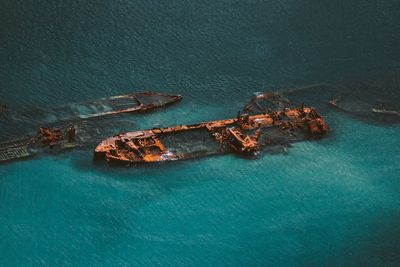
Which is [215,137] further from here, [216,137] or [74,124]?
[74,124]

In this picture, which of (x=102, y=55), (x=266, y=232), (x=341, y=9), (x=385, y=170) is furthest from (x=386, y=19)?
(x=266, y=232)

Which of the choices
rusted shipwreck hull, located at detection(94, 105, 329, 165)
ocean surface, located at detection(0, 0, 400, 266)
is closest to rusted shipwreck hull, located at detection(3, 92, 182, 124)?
ocean surface, located at detection(0, 0, 400, 266)

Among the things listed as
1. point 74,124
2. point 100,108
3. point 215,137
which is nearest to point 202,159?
point 215,137

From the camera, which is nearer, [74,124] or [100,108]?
[74,124]

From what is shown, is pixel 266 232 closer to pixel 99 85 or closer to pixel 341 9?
pixel 99 85

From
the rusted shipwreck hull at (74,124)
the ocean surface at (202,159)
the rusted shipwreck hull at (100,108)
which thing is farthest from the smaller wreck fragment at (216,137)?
the rusted shipwreck hull at (100,108)

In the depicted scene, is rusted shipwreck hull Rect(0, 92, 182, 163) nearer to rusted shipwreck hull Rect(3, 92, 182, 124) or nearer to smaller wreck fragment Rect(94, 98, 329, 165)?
rusted shipwreck hull Rect(3, 92, 182, 124)

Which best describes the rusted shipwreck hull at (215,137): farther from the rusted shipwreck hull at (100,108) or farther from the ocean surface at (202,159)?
the rusted shipwreck hull at (100,108)
